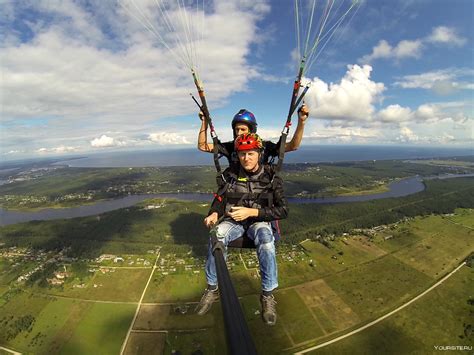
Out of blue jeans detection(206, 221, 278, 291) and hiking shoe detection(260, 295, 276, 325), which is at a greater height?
blue jeans detection(206, 221, 278, 291)

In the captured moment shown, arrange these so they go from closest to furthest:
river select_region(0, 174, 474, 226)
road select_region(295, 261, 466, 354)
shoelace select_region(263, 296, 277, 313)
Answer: shoelace select_region(263, 296, 277, 313) → road select_region(295, 261, 466, 354) → river select_region(0, 174, 474, 226)

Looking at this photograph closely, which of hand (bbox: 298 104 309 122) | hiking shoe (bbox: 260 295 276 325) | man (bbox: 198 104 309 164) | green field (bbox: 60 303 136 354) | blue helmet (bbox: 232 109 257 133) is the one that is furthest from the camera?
green field (bbox: 60 303 136 354)

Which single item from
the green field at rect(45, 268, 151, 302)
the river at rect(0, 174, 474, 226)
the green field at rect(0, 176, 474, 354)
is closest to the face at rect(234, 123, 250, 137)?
the green field at rect(0, 176, 474, 354)

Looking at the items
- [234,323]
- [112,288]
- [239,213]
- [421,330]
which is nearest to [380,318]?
[421,330]

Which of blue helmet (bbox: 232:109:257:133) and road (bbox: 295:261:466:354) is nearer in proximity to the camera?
blue helmet (bbox: 232:109:257:133)

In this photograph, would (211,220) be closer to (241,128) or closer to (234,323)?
(241,128)

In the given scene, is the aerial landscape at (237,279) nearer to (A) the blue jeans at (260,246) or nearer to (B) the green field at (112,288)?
(B) the green field at (112,288)

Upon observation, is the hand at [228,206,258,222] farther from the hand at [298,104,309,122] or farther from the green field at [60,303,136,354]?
the green field at [60,303,136,354]
